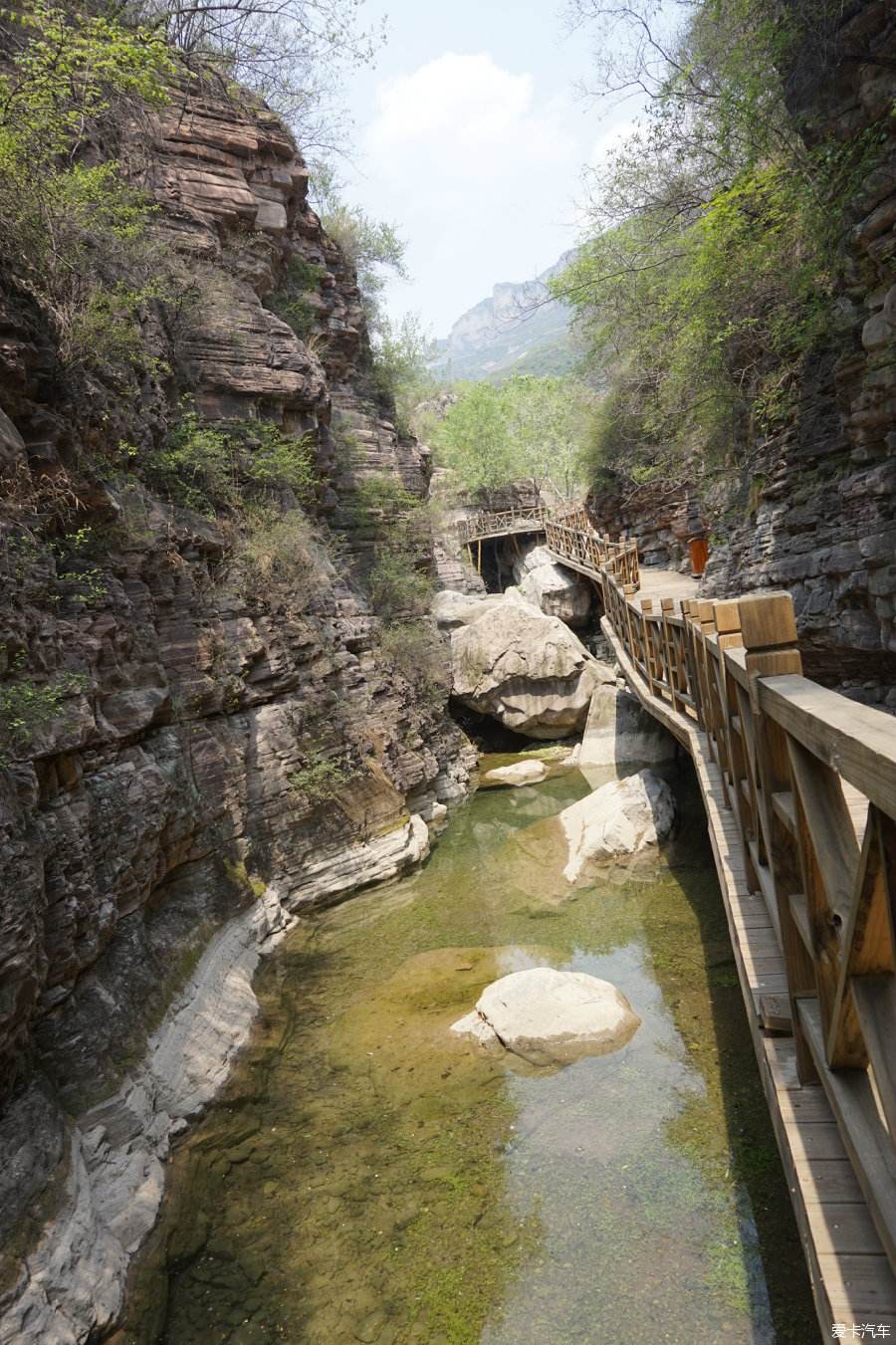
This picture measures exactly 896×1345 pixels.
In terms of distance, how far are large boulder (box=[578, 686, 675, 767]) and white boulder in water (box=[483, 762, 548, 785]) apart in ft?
2.82

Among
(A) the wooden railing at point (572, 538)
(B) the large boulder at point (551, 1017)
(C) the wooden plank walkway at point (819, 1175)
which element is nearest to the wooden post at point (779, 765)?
(C) the wooden plank walkway at point (819, 1175)

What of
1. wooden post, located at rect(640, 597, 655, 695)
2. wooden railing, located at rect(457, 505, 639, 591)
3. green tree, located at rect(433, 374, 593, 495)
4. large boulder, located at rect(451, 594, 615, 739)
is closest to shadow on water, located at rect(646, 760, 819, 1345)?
wooden post, located at rect(640, 597, 655, 695)

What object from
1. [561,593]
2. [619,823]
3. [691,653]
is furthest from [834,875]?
[561,593]

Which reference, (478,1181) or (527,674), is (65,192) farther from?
(527,674)

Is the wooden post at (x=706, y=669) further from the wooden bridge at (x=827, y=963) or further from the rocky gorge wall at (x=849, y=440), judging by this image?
the rocky gorge wall at (x=849, y=440)

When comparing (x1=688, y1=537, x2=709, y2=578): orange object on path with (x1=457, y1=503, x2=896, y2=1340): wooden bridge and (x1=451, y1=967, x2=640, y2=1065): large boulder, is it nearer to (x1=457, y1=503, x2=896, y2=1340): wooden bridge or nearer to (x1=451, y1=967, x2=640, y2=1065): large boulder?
(x1=451, y1=967, x2=640, y2=1065): large boulder

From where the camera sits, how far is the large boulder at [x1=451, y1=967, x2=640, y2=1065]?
18.6ft

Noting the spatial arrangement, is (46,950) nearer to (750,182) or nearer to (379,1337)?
(379,1337)

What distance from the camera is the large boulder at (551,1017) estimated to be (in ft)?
18.6

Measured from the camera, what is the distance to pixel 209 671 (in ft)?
28.8

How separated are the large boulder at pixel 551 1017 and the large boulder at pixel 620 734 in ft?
21.7

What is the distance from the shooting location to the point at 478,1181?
4637 mm

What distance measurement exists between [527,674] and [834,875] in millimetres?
13664

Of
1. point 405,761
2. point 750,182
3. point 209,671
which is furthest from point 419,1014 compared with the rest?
point 750,182
